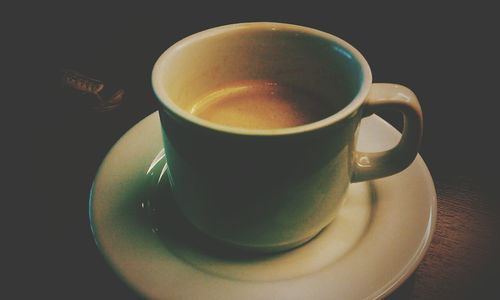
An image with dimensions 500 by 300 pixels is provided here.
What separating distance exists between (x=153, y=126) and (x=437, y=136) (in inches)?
20.0

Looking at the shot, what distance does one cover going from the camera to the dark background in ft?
1.88

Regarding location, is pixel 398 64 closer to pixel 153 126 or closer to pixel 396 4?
pixel 396 4

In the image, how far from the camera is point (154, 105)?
87 centimetres

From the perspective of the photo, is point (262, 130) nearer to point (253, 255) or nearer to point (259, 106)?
point (253, 255)

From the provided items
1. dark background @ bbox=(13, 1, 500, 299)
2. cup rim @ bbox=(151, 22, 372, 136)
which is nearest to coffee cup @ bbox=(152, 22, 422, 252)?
cup rim @ bbox=(151, 22, 372, 136)

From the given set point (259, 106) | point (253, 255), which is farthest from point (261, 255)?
point (259, 106)

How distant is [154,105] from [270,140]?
0.54 m

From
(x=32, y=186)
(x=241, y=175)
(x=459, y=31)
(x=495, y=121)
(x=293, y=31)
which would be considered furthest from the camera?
(x=459, y=31)

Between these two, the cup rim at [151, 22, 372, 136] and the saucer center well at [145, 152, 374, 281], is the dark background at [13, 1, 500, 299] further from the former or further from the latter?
the cup rim at [151, 22, 372, 136]

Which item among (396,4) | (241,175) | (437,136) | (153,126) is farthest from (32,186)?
(396,4)

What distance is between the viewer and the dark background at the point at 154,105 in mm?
572

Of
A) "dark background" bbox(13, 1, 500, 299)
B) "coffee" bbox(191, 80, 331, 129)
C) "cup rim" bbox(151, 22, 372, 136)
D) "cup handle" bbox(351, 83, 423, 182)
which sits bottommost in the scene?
"dark background" bbox(13, 1, 500, 299)

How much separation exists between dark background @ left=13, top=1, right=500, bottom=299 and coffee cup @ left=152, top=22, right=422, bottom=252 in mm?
139

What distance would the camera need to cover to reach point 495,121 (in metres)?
0.82
